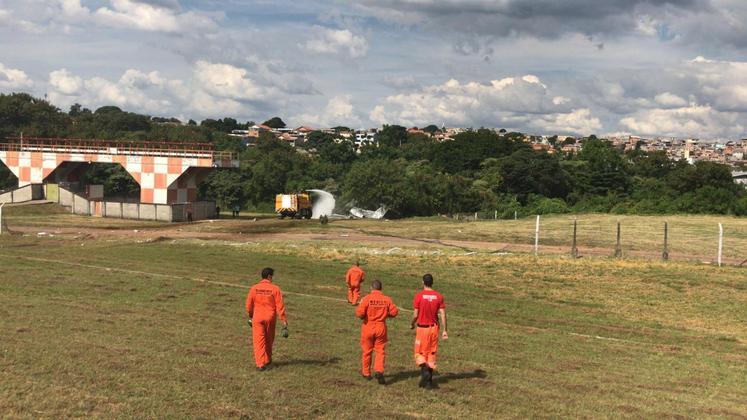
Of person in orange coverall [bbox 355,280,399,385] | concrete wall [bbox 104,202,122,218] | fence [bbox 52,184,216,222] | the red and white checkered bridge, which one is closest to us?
person in orange coverall [bbox 355,280,399,385]

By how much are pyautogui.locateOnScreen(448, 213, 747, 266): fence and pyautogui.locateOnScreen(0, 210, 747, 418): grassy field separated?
497cm

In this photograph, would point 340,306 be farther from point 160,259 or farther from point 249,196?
point 249,196

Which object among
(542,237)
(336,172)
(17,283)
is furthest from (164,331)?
(336,172)

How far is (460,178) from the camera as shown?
78688mm

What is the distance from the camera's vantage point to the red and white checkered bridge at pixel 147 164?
5731cm

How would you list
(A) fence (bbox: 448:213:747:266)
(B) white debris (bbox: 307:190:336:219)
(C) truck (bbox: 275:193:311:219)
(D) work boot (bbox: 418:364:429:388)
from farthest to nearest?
(B) white debris (bbox: 307:190:336:219) < (C) truck (bbox: 275:193:311:219) < (A) fence (bbox: 448:213:747:266) < (D) work boot (bbox: 418:364:429:388)

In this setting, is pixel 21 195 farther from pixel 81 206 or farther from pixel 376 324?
pixel 376 324

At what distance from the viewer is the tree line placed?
70.3 m

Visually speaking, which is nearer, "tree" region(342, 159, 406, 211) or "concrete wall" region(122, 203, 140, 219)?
"concrete wall" region(122, 203, 140, 219)

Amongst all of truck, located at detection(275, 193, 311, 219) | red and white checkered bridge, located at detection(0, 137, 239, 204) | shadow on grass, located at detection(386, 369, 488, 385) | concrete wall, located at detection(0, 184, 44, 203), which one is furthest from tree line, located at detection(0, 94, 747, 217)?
shadow on grass, located at detection(386, 369, 488, 385)


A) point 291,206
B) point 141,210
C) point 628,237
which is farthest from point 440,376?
point 291,206

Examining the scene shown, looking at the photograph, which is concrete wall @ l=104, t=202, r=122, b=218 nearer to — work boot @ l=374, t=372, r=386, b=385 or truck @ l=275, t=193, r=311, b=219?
truck @ l=275, t=193, r=311, b=219

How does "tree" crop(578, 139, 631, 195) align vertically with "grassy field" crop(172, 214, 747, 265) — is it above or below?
above

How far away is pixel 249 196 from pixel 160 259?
202 feet
